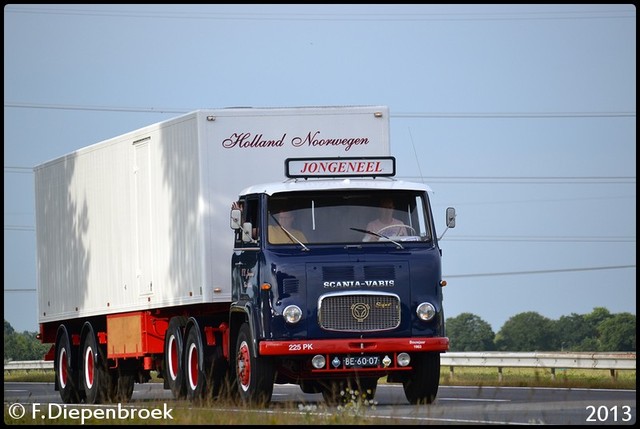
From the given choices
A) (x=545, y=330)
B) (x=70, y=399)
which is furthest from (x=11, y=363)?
(x=545, y=330)

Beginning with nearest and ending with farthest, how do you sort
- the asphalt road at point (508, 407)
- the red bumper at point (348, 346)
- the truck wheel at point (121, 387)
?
the asphalt road at point (508, 407) → the red bumper at point (348, 346) → the truck wheel at point (121, 387)

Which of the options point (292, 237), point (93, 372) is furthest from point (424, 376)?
point (93, 372)

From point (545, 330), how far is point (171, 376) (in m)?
67.2

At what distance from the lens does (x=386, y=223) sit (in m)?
21.5

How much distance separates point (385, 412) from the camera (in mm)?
19672

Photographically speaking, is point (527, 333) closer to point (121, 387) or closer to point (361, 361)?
point (121, 387)

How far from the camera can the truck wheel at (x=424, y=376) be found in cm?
2136

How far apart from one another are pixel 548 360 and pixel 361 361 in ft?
41.0

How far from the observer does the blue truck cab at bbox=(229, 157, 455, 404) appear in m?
20.6

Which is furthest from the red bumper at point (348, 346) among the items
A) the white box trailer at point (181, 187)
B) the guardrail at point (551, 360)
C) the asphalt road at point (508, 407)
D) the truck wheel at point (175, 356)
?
the guardrail at point (551, 360)

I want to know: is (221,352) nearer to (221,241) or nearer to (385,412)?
(221,241)

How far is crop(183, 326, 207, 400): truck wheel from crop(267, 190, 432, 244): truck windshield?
9.07 feet

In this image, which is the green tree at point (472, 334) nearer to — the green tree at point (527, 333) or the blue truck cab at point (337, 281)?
the green tree at point (527, 333)

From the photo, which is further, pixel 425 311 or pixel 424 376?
pixel 424 376
